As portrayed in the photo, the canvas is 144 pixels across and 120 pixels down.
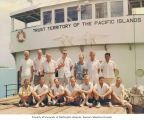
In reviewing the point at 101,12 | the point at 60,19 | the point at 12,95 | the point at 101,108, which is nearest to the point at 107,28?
the point at 101,12

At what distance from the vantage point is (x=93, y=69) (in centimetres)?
289

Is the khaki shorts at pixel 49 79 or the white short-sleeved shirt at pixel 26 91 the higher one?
the khaki shorts at pixel 49 79

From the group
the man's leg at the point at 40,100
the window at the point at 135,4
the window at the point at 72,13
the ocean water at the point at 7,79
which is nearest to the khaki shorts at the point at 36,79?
the man's leg at the point at 40,100

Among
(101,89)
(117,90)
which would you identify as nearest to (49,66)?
(101,89)

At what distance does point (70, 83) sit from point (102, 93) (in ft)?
0.75

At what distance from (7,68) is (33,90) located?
614 mm

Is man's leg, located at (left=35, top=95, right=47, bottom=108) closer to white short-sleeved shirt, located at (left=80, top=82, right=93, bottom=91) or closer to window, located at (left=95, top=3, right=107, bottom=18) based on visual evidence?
white short-sleeved shirt, located at (left=80, top=82, right=93, bottom=91)

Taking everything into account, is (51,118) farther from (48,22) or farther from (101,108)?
(48,22)

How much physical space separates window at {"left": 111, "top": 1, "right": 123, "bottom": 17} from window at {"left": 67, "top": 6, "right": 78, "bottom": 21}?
31 cm

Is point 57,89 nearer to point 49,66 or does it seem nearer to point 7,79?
point 49,66

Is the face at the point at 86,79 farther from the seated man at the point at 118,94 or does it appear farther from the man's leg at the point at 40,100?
the man's leg at the point at 40,100

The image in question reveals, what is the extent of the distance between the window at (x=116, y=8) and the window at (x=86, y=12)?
7.6 inches

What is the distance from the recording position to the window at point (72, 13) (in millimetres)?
3460

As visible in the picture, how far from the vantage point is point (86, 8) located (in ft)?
11.4
